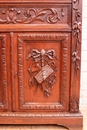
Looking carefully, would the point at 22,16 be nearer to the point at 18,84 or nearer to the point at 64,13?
the point at 64,13

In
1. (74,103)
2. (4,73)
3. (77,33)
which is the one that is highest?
(77,33)

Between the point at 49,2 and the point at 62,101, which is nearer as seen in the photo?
the point at 49,2

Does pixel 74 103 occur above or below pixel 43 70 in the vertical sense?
below

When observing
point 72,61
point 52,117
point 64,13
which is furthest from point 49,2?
point 52,117

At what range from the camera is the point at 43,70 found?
135 cm

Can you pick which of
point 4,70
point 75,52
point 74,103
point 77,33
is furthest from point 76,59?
point 4,70

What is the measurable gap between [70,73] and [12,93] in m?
0.39

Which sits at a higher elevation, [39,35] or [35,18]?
[35,18]

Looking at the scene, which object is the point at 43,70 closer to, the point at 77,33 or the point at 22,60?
the point at 22,60

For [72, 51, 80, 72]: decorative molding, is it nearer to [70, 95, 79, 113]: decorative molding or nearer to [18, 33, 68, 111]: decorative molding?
[18, 33, 68, 111]: decorative molding

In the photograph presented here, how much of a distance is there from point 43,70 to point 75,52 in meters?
0.23

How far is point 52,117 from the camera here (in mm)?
1400

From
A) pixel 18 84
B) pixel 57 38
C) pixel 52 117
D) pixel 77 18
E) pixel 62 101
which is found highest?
pixel 77 18

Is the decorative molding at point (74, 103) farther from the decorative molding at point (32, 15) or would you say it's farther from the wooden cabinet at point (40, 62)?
the decorative molding at point (32, 15)
